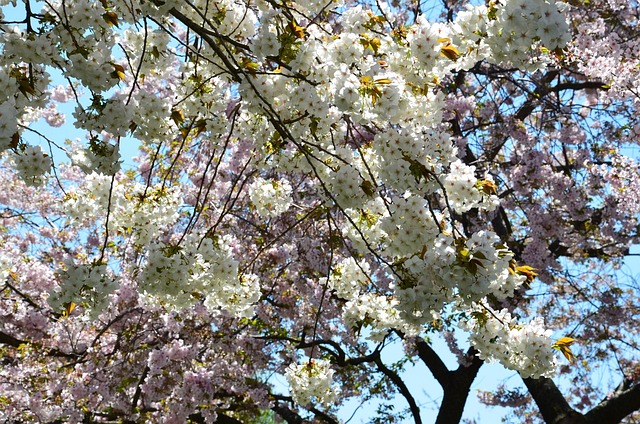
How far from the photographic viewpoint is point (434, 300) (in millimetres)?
3299

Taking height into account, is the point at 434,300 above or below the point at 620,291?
below

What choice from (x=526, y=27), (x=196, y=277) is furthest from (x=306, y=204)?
(x=526, y=27)

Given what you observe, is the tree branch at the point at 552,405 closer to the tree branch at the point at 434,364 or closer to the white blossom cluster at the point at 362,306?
the tree branch at the point at 434,364

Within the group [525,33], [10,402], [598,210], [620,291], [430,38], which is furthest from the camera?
[620,291]

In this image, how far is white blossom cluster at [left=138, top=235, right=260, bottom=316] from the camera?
4117mm

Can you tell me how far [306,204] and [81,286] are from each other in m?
5.15

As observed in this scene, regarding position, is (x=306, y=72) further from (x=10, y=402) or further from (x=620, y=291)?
(x=620, y=291)

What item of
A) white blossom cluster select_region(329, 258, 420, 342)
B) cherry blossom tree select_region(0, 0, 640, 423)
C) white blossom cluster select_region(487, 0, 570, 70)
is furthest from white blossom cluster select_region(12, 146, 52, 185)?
white blossom cluster select_region(487, 0, 570, 70)

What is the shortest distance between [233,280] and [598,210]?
6002mm

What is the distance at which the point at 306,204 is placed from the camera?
8.82 m

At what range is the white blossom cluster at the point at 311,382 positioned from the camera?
474 centimetres

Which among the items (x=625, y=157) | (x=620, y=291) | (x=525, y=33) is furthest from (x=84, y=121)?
(x=620, y=291)

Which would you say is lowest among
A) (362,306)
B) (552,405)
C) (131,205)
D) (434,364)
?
(362,306)

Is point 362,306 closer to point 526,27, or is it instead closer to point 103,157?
point 103,157
